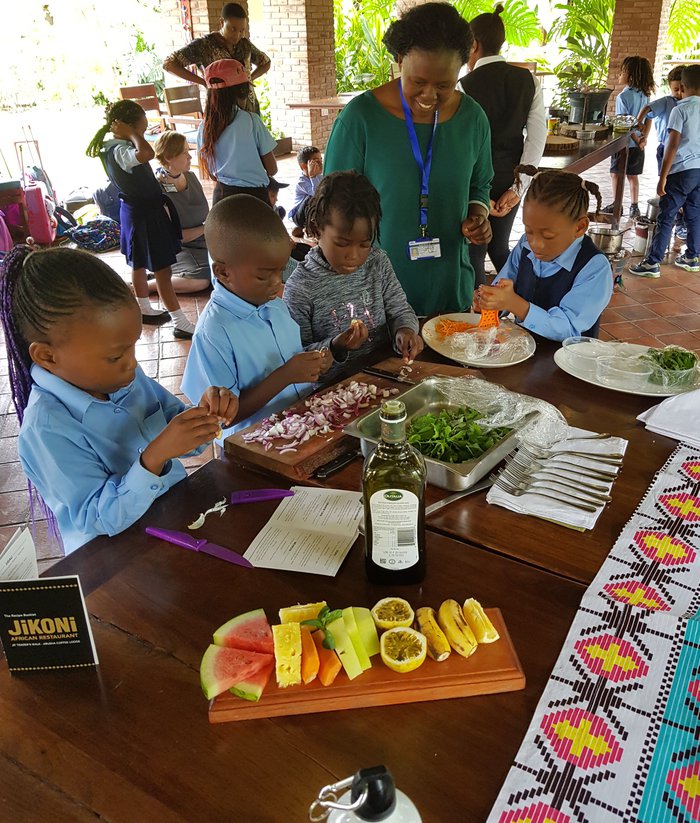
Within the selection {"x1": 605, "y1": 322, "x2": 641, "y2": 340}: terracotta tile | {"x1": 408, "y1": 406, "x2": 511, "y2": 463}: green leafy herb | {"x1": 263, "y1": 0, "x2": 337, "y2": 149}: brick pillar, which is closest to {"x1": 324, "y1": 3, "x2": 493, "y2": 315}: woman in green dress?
{"x1": 408, "y1": 406, "x2": 511, "y2": 463}: green leafy herb

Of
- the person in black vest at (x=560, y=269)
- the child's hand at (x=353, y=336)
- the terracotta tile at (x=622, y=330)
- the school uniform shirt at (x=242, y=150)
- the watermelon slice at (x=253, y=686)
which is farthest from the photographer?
the school uniform shirt at (x=242, y=150)

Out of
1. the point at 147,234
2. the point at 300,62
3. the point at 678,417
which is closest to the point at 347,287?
the point at 678,417

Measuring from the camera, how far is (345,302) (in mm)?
2207

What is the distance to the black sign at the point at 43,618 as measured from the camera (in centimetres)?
97

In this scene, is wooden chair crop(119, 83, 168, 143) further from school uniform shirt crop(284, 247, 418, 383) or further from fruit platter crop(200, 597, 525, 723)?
fruit platter crop(200, 597, 525, 723)

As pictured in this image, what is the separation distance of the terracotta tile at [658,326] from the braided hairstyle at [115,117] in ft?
12.0

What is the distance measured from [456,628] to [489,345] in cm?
119

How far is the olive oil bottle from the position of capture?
1023 millimetres

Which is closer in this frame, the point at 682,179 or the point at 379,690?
the point at 379,690

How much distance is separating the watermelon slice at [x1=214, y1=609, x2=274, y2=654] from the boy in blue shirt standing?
529 centimetres

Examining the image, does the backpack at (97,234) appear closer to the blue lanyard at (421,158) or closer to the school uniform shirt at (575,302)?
the blue lanyard at (421,158)

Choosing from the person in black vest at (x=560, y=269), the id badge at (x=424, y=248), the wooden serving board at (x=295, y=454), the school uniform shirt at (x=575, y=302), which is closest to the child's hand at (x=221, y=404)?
the wooden serving board at (x=295, y=454)

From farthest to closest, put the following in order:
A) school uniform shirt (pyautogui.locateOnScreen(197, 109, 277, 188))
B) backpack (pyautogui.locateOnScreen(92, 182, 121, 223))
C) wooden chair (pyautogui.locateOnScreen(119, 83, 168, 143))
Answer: wooden chair (pyautogui.locateOnScreen(119, 83, 168, 143))
backpack (pyautogui.locateOnScreen(92, 182, 121, 223))
school uniform shirt (pyautogui.locateOnScreen(197, 109, 277, 188))

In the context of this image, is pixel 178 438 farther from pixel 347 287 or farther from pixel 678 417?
pixel 678 417
